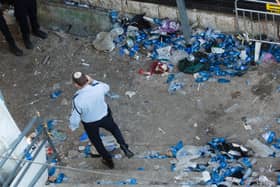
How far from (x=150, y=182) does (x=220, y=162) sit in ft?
3.54

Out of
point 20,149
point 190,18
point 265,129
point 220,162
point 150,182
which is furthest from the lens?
point 190,18

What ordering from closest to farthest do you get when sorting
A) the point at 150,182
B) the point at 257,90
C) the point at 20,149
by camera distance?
the point at 20,149, the point at 150,182, the point at 257,90

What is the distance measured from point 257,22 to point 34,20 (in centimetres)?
365

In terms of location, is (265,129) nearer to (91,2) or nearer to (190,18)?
(190,18)

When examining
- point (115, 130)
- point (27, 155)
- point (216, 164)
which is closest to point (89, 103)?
point (115, 130)

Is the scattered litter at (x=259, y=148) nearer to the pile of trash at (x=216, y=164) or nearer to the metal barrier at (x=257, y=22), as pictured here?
the pile of trash at (x=216, y=164)

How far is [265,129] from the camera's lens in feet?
28.5

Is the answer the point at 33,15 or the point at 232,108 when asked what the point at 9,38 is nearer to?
the point at 33,15

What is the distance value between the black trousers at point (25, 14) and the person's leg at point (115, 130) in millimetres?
3294

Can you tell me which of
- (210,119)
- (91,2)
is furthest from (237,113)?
(91,2)

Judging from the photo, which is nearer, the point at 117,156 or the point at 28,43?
the point at 117,156

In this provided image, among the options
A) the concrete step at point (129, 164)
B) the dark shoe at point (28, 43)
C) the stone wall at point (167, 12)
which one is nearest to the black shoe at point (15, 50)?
the dark shoe at point (28, 43)

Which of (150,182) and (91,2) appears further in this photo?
(91,2)

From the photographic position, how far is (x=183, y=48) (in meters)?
10.3
